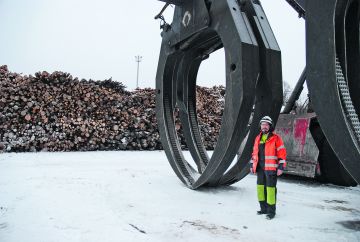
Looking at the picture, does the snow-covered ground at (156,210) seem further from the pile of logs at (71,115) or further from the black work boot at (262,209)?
the pile of logs at (71,115)

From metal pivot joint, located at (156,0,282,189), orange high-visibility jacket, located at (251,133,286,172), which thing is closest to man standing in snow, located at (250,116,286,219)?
orange high-visibility jacket, located at (251,133,286,172)

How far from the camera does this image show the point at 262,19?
311cm

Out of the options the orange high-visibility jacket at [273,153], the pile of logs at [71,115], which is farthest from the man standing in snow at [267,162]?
the pile of logs at [71,115]

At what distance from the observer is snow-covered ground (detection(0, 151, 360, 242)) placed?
2293 mm

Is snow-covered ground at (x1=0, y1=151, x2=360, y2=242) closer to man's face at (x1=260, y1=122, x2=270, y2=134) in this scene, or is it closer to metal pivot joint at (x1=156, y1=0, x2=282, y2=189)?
metal pivot joint at (x1=156, y1=0, x2=282, y2=189)

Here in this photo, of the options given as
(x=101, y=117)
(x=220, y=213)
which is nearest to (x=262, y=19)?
(x=220, y=213)

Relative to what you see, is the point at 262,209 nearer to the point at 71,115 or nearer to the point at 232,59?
the point at 232,59

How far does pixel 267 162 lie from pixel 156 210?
1.18m

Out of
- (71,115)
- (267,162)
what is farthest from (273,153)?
(71,115)

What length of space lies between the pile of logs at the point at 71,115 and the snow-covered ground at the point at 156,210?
319 centimetres

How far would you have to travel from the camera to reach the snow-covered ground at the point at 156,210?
229 centimetres

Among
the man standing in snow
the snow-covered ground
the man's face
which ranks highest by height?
the man's face

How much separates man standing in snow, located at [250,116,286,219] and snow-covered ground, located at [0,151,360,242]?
0.17 m

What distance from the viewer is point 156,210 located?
9.59 ft
